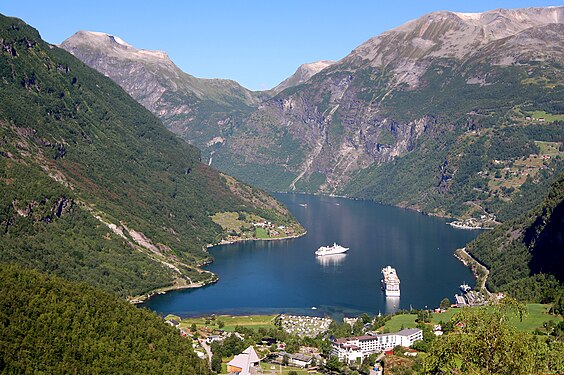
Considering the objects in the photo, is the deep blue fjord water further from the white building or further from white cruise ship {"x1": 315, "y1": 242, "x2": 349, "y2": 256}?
the white building

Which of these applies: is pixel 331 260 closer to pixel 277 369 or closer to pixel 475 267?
pixel 475 267

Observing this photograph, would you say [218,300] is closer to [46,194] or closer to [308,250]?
[46,194]

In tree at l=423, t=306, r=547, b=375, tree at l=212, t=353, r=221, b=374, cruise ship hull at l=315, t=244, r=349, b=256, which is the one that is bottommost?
tree at l=212, t=353, r=221, b=374

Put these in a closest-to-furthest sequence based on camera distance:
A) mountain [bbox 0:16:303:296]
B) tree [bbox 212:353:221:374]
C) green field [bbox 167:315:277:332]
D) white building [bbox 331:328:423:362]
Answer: tree [bbox 212:353:221:374] → white building [bbox 331:328:423:362] → green field [bbox 167:315:277:332] → mountain [bbox 0:16:303:296]

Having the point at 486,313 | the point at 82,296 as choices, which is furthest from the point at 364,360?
the point at 486,313

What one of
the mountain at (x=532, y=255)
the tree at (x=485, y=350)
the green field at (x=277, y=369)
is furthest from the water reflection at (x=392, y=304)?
the tree at (x=485, y=350)

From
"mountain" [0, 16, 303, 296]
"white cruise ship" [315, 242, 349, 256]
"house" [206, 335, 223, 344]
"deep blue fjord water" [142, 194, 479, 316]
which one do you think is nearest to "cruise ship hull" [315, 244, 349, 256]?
"white cruise ship" [315, 242, 349, 256]

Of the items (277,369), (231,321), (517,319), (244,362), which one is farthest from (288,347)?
(517,319)

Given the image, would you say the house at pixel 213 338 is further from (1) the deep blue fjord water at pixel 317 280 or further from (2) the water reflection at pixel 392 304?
(2) the water reflection at pixel 392 304
